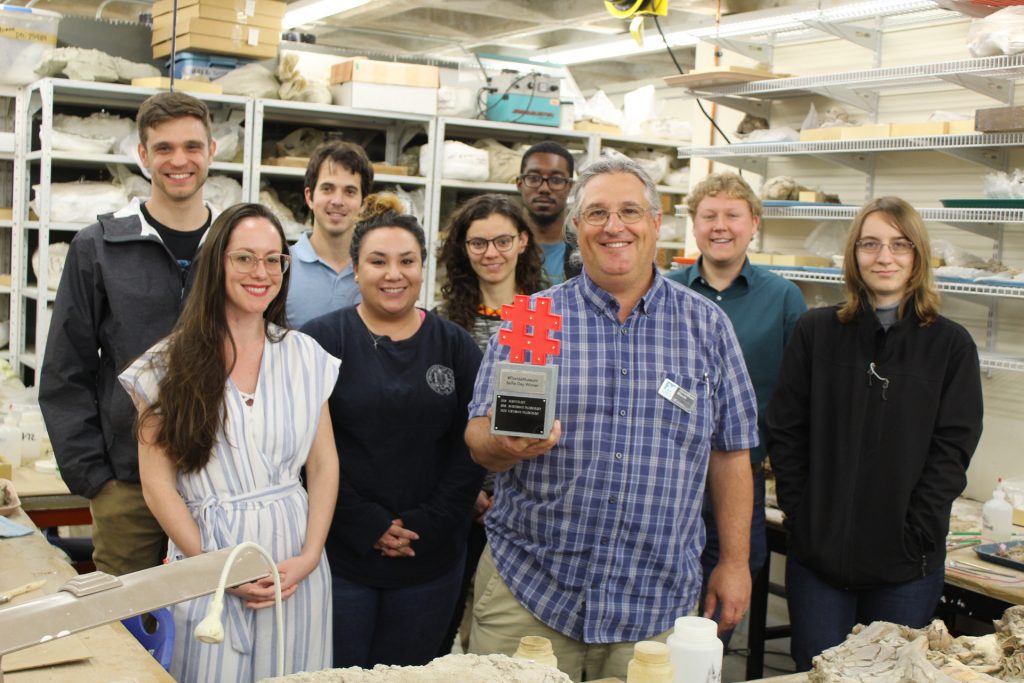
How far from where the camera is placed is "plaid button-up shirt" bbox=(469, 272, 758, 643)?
→ 207 centimetres

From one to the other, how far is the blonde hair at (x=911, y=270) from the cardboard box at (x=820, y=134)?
125cm

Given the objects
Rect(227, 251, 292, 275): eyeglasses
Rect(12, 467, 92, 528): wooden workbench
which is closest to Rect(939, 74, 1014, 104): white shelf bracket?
Rect(227, 251, 292, 275): eyeglasses

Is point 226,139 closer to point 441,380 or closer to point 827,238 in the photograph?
point 827,238

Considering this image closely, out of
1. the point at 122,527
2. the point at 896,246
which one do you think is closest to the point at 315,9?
the point at 122,527

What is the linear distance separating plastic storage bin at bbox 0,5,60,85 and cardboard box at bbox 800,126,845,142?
3432mm

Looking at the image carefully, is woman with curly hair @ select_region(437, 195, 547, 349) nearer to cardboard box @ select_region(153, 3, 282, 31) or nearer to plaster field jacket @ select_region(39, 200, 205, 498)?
plaster field jacket @ select_region(39, 200, 205, 498)

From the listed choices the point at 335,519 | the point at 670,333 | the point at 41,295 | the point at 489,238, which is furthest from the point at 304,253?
the point at 41,295

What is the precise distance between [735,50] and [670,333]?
102 inches

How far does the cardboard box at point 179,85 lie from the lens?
190 inches

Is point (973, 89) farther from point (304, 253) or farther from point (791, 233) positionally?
point (304, 253)

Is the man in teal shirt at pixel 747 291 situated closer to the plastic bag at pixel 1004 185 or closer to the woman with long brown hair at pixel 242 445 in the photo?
the plastic bag at pixel 1004 185

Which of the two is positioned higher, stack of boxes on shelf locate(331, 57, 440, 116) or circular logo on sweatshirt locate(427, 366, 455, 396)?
stack of boxes on shelf locate(331, 57, 440, 116)

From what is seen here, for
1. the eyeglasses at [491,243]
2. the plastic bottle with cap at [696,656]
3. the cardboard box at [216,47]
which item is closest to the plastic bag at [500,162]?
the cardboard box at [216,47]

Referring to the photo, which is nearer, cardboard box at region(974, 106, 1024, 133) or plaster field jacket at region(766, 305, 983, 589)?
plaster field jacket at region(766, 305, 983, 589)
